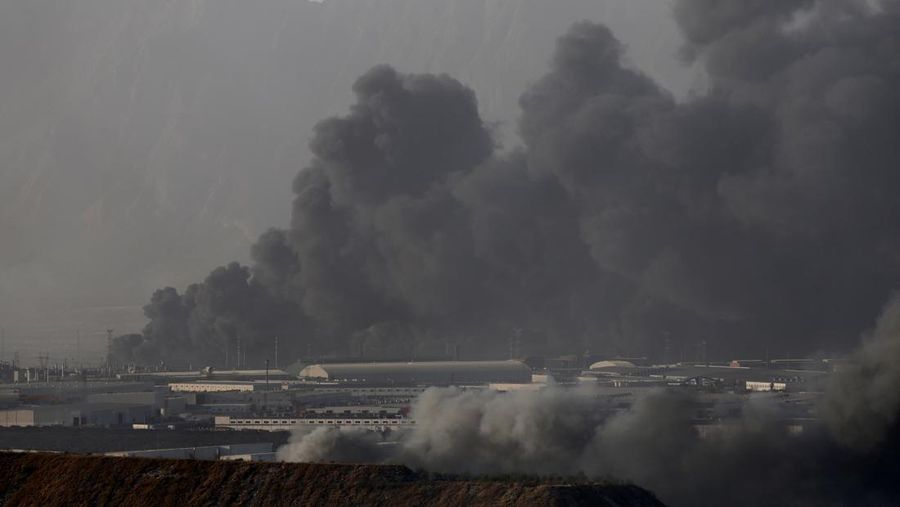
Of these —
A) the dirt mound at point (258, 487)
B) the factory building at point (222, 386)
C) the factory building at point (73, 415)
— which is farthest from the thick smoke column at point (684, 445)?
the factory building at point (222, 386)

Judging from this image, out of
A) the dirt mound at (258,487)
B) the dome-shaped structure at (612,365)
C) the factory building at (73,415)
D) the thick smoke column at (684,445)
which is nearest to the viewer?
the dirt mound at (258,487)

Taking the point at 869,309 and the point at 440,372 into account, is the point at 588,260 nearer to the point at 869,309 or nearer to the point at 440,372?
the point at 440,372

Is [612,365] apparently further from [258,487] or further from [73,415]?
[258,487]

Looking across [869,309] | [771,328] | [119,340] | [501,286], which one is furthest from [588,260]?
[119,340]

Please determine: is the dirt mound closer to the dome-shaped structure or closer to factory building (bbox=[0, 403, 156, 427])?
factory building (bbox=[0, 403, 156, 427])

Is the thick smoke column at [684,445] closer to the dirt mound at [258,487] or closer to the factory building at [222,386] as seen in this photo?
the dirt mound at [258,487]
